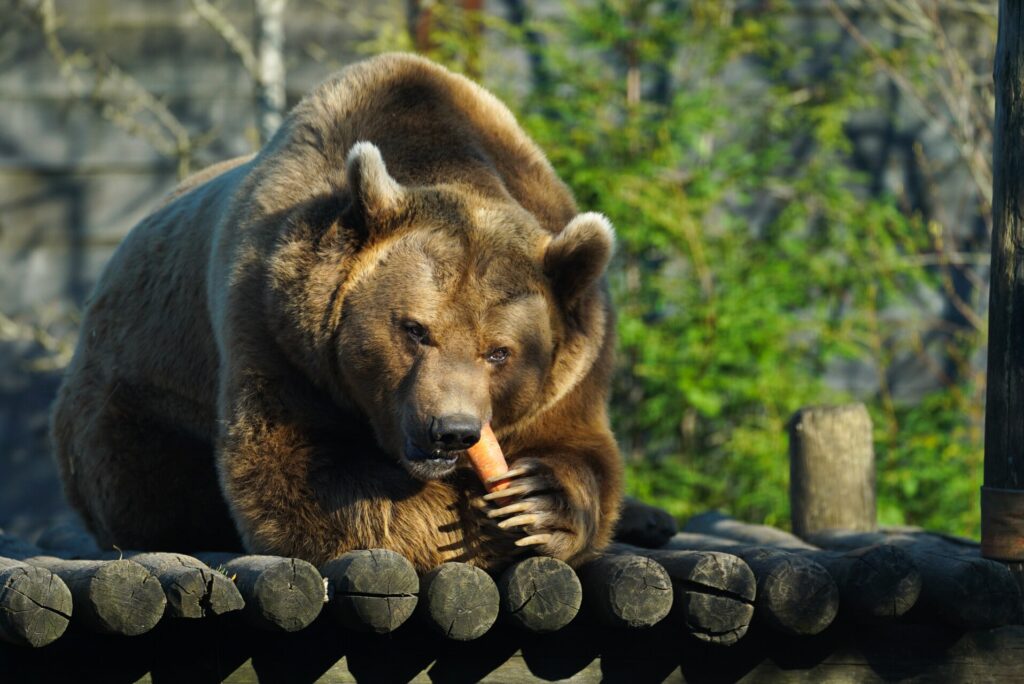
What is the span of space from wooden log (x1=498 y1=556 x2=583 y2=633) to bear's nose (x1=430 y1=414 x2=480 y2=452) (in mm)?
368

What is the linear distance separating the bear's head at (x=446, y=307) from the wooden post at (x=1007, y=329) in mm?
1211

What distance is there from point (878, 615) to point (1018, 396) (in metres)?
0.87

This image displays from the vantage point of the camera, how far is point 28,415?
9375 mm

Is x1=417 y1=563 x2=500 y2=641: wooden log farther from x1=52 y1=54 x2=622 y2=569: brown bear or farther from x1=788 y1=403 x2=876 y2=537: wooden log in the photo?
x1=788 y1=403 x2=876 y2=537: wooden log

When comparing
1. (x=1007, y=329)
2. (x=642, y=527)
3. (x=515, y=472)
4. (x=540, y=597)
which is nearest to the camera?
(x=540, y=597)

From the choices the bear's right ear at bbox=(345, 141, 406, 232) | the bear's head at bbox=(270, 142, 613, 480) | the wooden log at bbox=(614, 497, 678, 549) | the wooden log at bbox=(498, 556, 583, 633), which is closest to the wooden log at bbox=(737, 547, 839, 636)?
the wooden log at bbox=(498, 556, 583, 633)

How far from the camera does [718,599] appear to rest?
361 centimetres

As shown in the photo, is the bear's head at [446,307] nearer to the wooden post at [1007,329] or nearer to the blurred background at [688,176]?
the wooden post at [1007,329]

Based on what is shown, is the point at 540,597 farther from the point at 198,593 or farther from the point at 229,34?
the point at 229,34

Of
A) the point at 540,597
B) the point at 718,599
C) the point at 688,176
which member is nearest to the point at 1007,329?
the point at 718,599

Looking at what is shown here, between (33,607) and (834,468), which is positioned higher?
(33,607)

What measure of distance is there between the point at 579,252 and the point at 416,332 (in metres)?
0.54

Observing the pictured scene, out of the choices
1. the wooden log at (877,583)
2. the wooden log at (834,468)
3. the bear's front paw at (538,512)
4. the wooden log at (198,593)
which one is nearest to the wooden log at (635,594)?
the bear's front paw at (538,512)

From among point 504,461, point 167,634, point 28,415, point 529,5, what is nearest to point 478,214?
point 504,461
